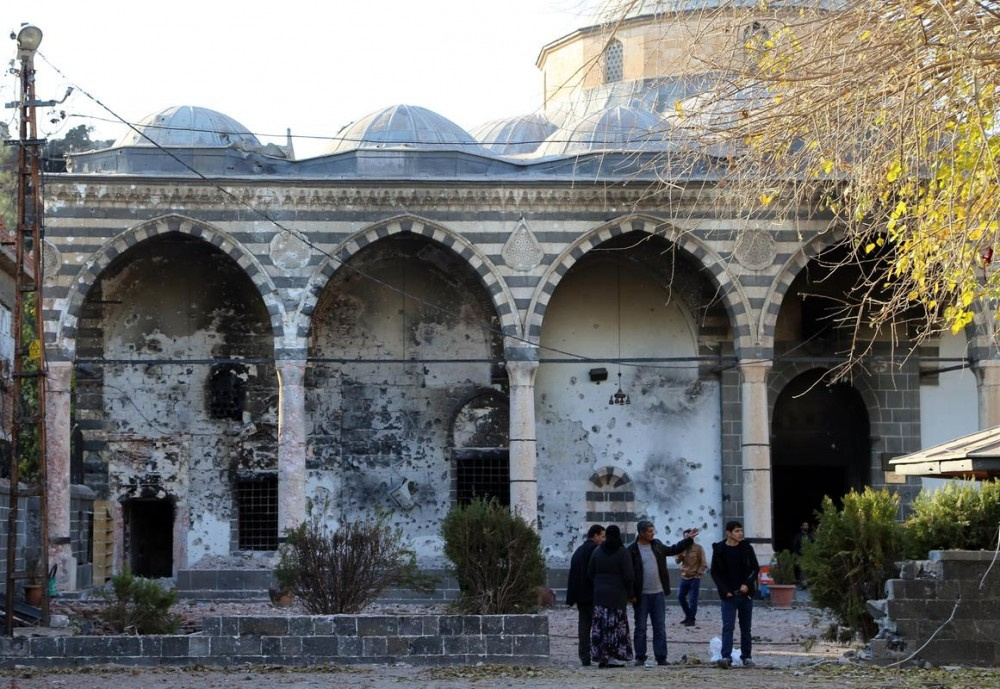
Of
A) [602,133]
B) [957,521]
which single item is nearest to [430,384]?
[602,133]

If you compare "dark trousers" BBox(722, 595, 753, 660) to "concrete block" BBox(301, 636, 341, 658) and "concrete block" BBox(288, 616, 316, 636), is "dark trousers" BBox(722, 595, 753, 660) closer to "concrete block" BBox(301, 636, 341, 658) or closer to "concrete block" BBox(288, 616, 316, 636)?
"concrete block" BBox(301, 636, 341, 658)

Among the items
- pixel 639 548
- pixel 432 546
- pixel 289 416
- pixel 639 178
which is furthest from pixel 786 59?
pixel 432 546

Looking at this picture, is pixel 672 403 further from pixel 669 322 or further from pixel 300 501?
pixel 300 501

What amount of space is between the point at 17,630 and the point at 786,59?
8.42 meters

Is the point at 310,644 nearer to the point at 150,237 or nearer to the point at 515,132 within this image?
the point at 150,237

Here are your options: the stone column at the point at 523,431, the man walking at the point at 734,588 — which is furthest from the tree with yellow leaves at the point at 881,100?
the stone column at the point at 523,431

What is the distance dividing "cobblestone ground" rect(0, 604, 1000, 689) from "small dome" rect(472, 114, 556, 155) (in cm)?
1230

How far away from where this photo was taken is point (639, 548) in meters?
12.1

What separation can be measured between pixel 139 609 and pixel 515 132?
13.3 meters

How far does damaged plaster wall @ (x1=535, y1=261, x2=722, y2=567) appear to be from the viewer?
22.1m

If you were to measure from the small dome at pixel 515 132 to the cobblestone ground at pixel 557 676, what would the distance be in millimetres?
12299

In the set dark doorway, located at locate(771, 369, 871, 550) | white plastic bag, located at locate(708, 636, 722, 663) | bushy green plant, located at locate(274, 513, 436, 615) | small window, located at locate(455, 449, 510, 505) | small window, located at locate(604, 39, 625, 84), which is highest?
small window, located at locate(604, 39, 625, 84)

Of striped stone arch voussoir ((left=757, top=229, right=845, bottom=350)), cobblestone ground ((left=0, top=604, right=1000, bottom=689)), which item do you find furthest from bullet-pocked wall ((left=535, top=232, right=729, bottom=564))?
cobblestone ground ((left=0, top=604, right=1000, bottom=689))

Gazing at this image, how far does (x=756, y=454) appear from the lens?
798 inches
